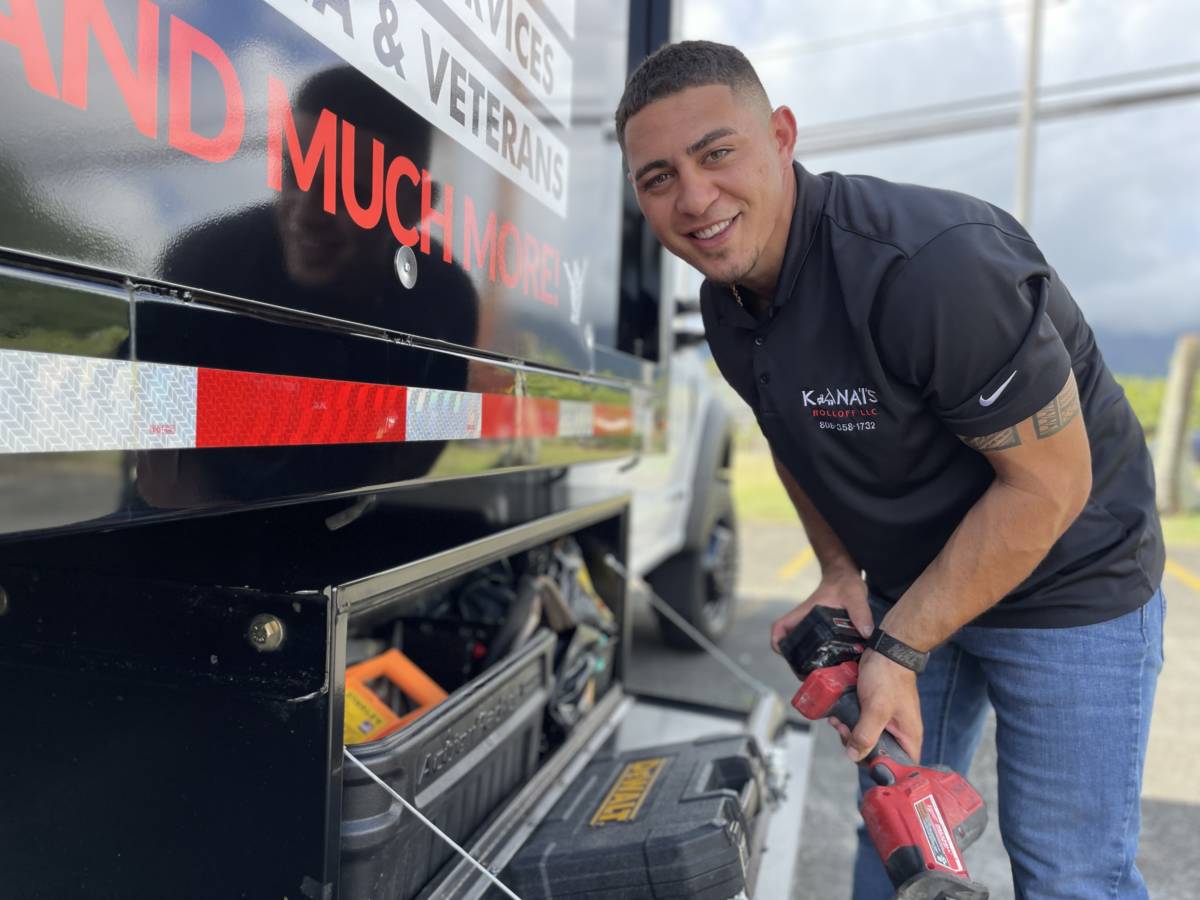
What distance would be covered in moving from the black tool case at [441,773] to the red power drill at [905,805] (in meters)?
0.59

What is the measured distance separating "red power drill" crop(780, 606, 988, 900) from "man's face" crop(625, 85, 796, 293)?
0.71m

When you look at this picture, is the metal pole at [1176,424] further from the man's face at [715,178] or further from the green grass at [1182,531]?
the man's face at [715,178]

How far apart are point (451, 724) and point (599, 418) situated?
86cm

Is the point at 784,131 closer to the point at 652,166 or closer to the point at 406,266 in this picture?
the point at 652,166

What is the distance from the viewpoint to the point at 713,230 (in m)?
1.54

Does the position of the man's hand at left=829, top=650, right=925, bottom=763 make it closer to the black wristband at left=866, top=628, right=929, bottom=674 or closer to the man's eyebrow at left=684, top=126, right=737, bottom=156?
the black wristband at left=866, top=628, right=929, bottom=674

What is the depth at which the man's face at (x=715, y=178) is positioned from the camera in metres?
1.47

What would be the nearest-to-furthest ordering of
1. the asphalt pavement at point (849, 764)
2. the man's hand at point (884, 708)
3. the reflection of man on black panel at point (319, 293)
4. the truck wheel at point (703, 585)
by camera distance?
the reflection of man on black panel at point (319, 293) < the man's hand at point (884, 708) < the asphalt pavement at point (849, 764) < the truck wheel at point (703, 585)

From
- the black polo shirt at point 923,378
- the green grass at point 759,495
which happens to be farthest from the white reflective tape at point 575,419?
the green grass at point 759,495

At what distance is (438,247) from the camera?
4.55 feet

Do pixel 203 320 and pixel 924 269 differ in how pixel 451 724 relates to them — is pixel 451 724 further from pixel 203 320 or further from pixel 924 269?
pixel 924 269

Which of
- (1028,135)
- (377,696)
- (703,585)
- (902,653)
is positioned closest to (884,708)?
(902,653)

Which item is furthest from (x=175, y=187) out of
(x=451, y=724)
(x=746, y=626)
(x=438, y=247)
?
(x=746, y=626)

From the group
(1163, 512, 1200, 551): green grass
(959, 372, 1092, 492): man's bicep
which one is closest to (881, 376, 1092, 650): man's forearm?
(959, 372, 1092, 492): man's bicep
